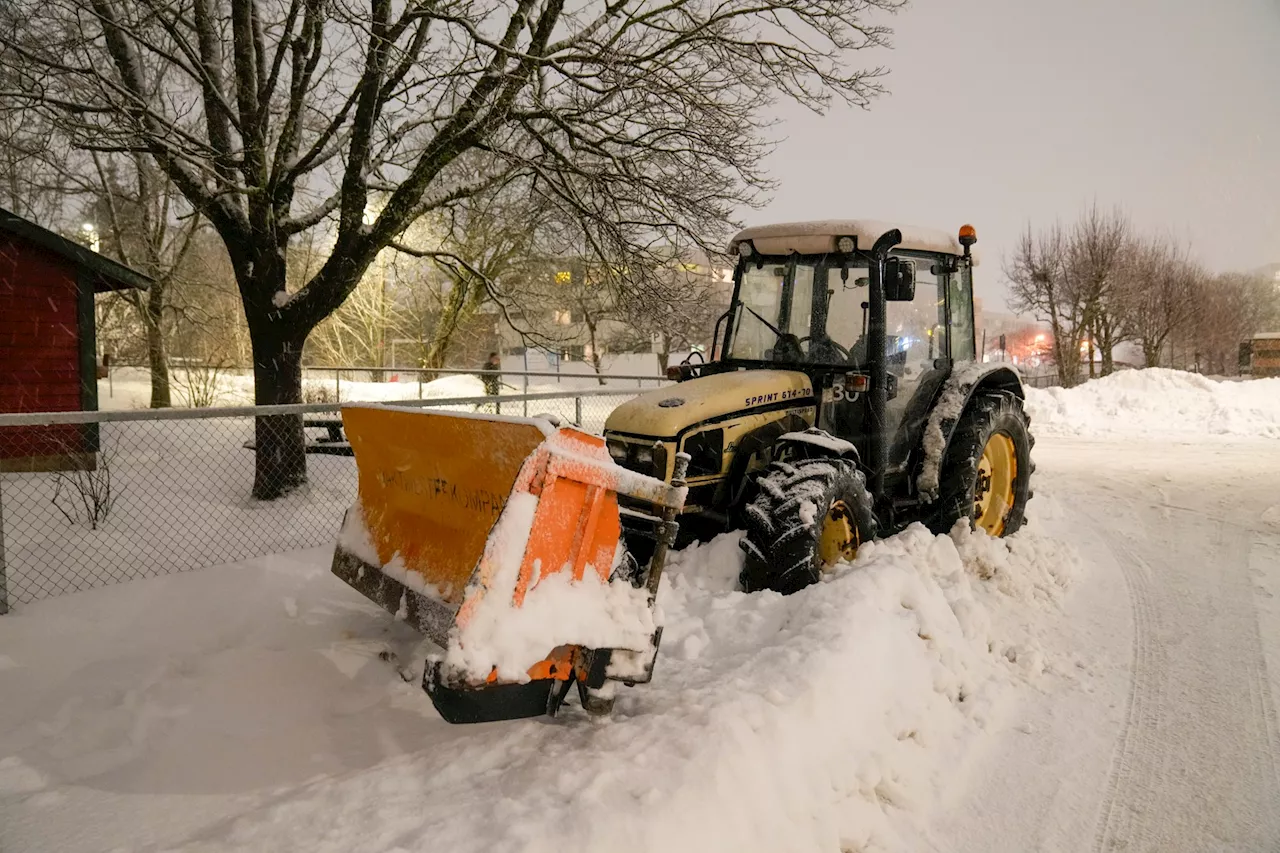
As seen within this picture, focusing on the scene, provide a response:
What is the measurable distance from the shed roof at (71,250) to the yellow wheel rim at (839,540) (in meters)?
11.5

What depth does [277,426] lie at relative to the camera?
8.23 meters

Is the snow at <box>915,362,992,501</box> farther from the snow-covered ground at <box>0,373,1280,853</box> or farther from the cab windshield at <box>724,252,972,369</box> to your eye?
the snow-covered ground at <box>0,373,1280,853</box>

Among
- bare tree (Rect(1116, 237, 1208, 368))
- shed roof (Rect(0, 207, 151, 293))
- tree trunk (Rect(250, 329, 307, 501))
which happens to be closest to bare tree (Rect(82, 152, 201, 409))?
shed roof (Rect(0, 207, 151, 293))

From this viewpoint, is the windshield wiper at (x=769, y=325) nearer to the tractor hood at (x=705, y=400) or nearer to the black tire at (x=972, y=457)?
the tractor hood at (x=705, y=400)

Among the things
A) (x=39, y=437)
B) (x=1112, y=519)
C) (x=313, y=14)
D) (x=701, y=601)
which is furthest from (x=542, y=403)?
(x=701, y=601)

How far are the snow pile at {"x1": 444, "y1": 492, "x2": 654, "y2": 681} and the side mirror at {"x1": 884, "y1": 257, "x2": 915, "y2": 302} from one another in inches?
109

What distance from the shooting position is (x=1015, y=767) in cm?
337

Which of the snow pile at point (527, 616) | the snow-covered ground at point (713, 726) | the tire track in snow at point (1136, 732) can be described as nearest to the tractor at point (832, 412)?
the snow-covered ground at point (713, 726)

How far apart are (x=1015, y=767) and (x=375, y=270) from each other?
23.8m

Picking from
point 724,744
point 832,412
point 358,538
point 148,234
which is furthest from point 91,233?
point 724,744

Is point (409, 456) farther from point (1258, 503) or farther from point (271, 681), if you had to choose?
point (1258, 503)

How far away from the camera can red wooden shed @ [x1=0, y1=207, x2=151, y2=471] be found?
10.9m

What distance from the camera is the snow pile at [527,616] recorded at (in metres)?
2.67

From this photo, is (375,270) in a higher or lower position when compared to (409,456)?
higher
